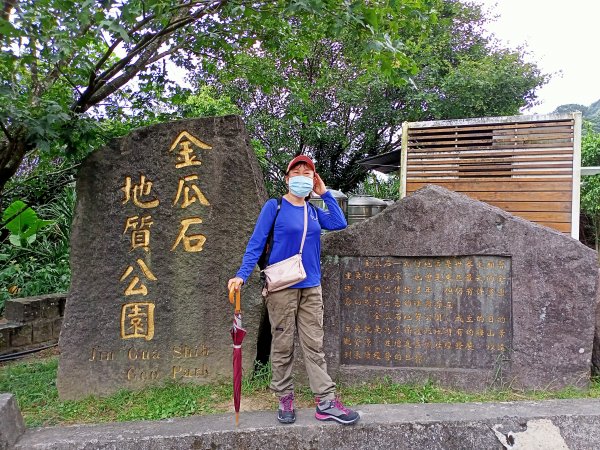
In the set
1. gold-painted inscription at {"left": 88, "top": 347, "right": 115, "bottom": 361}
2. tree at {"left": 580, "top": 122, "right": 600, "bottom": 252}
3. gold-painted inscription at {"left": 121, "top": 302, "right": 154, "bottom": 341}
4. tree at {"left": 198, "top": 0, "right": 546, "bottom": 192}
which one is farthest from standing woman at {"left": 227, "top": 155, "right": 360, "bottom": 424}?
tree at {"left": 580, "top": 122, "right": 600, "bottom": 252}

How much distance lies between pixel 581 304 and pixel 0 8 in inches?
174

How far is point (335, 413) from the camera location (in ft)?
9.05

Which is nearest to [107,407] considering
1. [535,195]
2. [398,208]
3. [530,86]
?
[398,208]

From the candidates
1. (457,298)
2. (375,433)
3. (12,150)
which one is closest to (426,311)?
(457,298)

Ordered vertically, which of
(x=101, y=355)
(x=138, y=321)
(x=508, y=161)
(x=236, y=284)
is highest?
(x=508, y=161)

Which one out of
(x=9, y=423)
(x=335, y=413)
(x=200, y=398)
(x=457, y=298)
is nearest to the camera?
(x=9, y=423)

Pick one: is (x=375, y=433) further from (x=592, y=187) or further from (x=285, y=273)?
(x=592, y=187)

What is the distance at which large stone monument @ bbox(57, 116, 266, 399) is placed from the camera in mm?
3441

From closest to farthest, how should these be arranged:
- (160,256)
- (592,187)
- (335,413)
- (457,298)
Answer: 1. (335,413)
2. (457,298)
3. (160,256)
4. (592,187)

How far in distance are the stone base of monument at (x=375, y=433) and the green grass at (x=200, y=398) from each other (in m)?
0.25

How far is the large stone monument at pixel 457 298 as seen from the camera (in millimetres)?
3232

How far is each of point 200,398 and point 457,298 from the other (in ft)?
6.86

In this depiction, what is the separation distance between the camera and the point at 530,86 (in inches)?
378

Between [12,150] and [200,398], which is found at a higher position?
[12,150]
